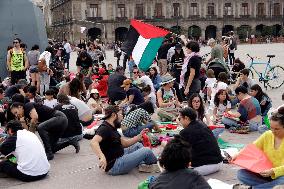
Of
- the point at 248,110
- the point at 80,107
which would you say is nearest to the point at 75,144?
the point at 80,107

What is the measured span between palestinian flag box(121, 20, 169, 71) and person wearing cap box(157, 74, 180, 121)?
5.49 feet

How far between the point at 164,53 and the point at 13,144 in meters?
10.2

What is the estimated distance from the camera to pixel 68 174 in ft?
22.2

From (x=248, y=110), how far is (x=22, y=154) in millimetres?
4257

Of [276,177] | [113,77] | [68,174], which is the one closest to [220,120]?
[113,77]

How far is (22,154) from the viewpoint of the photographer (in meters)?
6.18

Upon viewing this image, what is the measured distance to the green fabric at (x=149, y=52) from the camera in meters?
11.5

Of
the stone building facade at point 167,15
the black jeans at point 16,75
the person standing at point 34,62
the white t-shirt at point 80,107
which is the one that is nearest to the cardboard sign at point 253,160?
the white t-shirt at point 80,107

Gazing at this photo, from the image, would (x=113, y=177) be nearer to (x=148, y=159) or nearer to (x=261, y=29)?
(x=148, y=159)

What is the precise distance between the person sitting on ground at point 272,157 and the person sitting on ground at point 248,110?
3.36 m

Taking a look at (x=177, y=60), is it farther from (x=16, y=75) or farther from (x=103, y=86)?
(x=16, y=75)

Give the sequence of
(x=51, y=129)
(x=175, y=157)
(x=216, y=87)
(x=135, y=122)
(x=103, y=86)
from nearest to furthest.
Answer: (x=175, y=157), (x=51, y=129), (x=135, y=122), (x=216, y=87), (x=103, y=86)

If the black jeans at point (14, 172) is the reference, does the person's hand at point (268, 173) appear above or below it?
above

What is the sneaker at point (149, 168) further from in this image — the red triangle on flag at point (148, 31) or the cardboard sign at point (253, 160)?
the red triangle on flag at point (148, 31)
